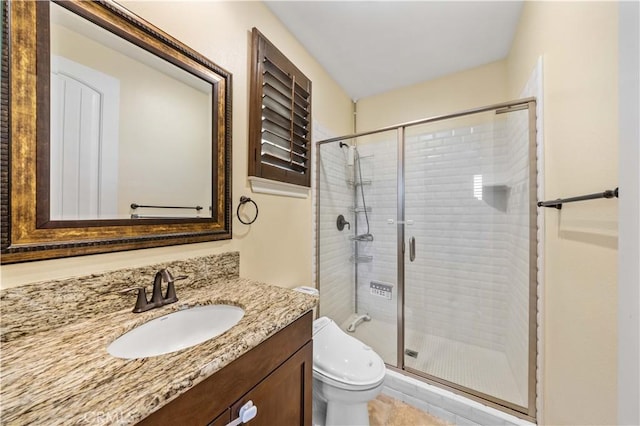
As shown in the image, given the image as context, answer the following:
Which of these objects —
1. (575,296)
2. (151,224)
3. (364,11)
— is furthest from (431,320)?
(364,11)

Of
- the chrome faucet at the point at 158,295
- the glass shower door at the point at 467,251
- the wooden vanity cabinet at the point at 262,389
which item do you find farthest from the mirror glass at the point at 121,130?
the glass shower door at the point at 467,251

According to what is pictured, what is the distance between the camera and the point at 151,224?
37.3 inches

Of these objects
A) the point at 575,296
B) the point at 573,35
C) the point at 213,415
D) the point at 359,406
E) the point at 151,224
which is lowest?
the point at 359,406

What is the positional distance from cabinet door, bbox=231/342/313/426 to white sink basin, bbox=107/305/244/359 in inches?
8.4

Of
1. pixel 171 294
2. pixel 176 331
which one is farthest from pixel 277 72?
pixel 176 331

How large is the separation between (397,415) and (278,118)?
2.00 metres

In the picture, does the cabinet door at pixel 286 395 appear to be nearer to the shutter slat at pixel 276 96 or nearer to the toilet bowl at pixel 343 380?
the toilet bowl at pixel 343 380

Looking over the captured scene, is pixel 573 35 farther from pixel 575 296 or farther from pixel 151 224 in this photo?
pixel 151 224

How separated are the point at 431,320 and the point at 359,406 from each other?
44.8 inches

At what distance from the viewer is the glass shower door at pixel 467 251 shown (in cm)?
163

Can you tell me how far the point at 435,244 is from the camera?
210 cm

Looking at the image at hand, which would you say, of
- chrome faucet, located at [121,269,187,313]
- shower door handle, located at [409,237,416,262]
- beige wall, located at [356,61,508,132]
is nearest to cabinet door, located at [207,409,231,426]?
chrome faucet, located at [121,269,187,313]

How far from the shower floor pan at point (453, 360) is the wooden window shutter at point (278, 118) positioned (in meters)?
1.45

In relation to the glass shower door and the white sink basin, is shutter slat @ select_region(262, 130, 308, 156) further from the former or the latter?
the white sink basin
